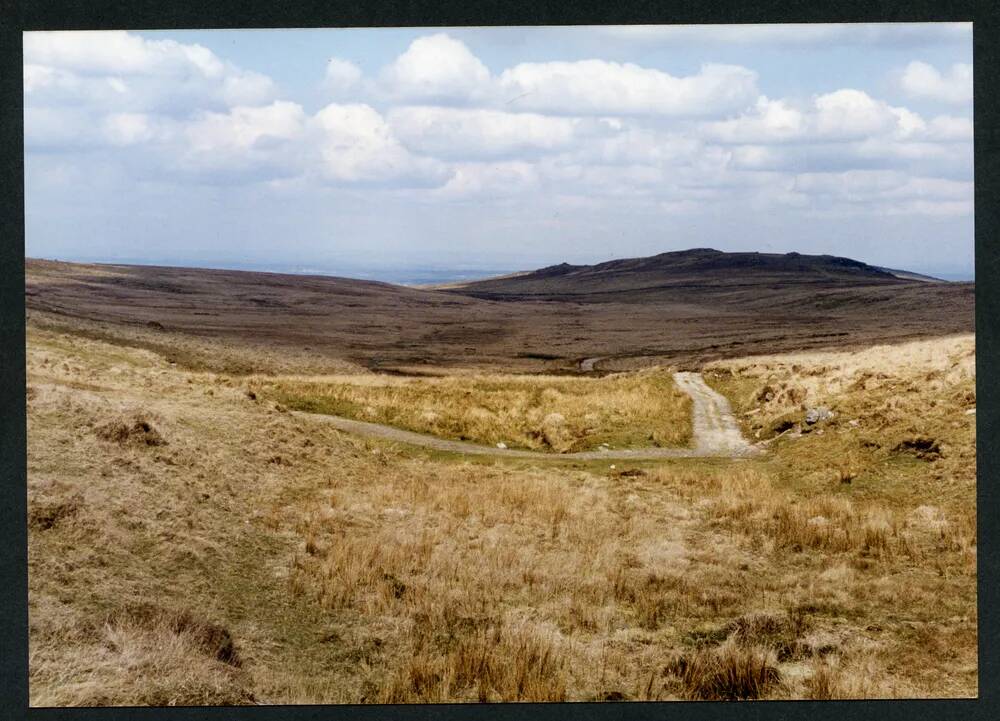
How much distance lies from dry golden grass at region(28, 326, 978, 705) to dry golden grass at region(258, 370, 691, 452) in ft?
7.84

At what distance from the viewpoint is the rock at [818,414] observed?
1004cm

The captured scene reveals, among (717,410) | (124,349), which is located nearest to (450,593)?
(717,410)

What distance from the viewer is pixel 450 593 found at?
22.8 feet

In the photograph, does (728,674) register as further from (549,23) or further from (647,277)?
(647,277)

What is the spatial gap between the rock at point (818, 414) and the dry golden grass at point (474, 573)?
8.2 inches

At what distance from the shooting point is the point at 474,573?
7.27 metres

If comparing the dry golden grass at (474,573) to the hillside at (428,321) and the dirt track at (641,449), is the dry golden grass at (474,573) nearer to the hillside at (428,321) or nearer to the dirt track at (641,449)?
the dirt track at (641,449)

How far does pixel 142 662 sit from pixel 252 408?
5.88 metres

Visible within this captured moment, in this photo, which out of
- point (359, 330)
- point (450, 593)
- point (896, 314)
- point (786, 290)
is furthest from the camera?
point (786, 290)

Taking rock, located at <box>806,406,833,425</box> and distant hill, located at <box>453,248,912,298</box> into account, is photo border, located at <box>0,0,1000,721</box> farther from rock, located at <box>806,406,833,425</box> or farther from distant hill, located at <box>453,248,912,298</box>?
distant hill, located at <box>453,248,912,298</box>

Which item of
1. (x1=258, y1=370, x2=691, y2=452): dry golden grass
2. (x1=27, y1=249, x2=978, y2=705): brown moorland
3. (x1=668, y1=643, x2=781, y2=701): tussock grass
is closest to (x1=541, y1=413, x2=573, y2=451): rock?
(x1=258, y1=370, x2=691, y2=452): dry golden grass

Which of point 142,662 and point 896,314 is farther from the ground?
point 896,314

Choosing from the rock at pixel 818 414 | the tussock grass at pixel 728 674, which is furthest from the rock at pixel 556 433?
the tussock grass at pixel 728 674

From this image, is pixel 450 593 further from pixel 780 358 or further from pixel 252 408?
pixel 780 358
